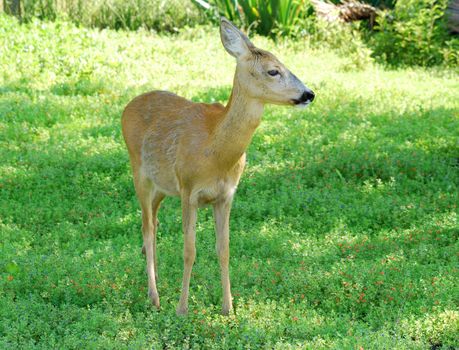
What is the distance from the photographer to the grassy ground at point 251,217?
5.82 metres

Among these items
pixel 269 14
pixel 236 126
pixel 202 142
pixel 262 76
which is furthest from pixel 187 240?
pixel 269 14

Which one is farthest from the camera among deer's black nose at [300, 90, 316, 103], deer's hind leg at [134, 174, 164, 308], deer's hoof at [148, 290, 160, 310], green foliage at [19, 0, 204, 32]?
green foliage at [19, 0, 204, 32]

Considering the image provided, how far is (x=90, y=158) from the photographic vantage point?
29.8 ft

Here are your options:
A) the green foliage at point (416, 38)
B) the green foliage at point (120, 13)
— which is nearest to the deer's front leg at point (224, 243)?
the green foliage at point (416, 38)

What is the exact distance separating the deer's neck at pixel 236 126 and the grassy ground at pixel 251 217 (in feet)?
3.64

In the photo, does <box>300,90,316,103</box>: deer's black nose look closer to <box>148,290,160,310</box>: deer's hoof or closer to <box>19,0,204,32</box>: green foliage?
<box>148,290,160,310</box>: deer's hoof

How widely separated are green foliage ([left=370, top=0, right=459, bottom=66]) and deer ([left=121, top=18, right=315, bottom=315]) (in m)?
7.44

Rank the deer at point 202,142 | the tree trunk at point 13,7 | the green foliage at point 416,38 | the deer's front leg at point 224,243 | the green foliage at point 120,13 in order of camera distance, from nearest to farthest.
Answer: the deer at point 202,142 < the deer's front leg at point 224,243 < the green foliage at point 416,38 < the tree trunk at point 13,7 < the green foliage at point 120,13

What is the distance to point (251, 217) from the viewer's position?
317 inches

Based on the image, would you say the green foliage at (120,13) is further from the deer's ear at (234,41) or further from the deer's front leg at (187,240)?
the deer's ear at (234,41)

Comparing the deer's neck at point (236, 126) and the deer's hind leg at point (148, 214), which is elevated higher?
the deer's neck at point (236, 126)

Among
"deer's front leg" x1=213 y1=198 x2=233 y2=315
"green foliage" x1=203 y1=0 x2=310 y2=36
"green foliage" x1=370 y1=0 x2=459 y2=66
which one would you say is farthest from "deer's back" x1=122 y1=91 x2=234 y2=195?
"green foliage" x1=203 y1=0 x2=310 y2=36

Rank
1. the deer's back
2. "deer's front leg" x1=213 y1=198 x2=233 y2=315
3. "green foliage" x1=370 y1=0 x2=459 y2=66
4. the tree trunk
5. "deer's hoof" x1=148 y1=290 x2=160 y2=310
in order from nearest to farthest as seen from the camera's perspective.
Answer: the deer's back, "deer's front leg" x1=213 y1=198 x2=233 y2=315, "deer's hoof" x1=148 y1=290 x2=160 y2=310, "green foliage" x1=370 y1=0 x2=459 y2=66, the tree trunk

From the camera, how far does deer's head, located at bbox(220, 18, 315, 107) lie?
5.51 m
